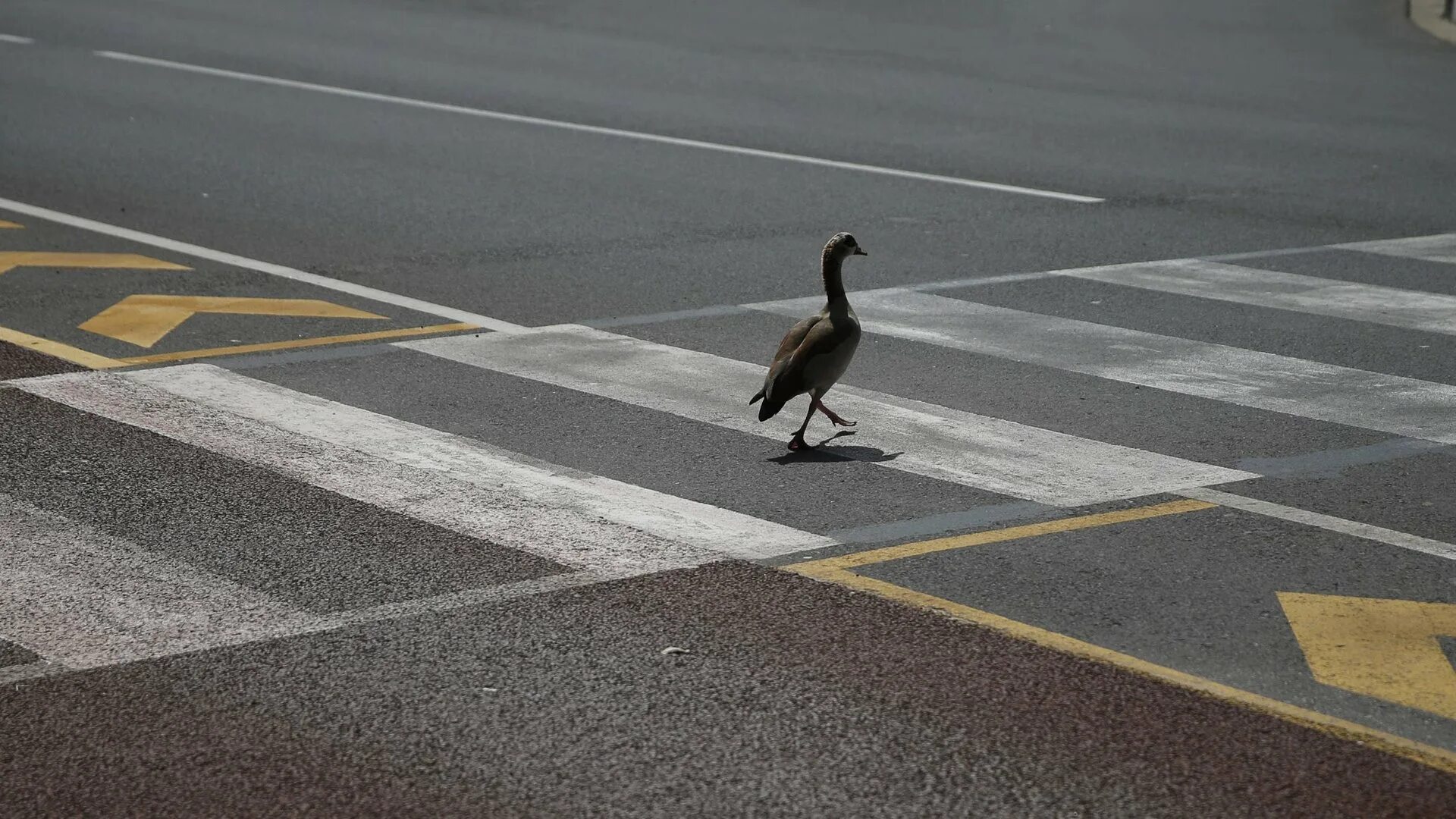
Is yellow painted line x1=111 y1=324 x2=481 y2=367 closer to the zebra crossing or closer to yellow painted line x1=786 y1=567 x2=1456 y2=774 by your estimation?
the zebra crossing

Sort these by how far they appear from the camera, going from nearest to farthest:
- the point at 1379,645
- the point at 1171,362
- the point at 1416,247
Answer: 1. the point at 1379,645
2. the point at 1171,362
3. the point at 1416,247

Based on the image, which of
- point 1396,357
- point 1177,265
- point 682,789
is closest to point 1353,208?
point 1177,265

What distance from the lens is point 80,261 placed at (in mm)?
11039

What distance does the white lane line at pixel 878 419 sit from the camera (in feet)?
22.7

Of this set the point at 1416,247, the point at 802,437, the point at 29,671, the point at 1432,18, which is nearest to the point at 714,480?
the point at 802,437

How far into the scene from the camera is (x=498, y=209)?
12906 millimetres

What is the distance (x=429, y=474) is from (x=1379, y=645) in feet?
10.5

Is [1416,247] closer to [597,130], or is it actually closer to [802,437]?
[802,437]

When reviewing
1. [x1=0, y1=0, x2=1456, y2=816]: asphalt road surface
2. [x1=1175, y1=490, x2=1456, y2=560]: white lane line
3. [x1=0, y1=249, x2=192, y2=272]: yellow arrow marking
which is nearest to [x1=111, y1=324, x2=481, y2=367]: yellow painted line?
[x1=0, y1=0, x2=1456, y2=816]: asphalt road surface

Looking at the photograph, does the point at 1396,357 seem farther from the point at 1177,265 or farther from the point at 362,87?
the point at 362,87

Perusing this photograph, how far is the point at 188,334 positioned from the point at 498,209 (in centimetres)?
403

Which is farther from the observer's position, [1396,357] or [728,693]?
[1396,357]

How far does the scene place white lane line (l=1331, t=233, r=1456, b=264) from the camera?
37.9 feet

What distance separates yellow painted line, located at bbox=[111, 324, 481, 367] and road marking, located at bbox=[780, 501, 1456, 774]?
148 inches
